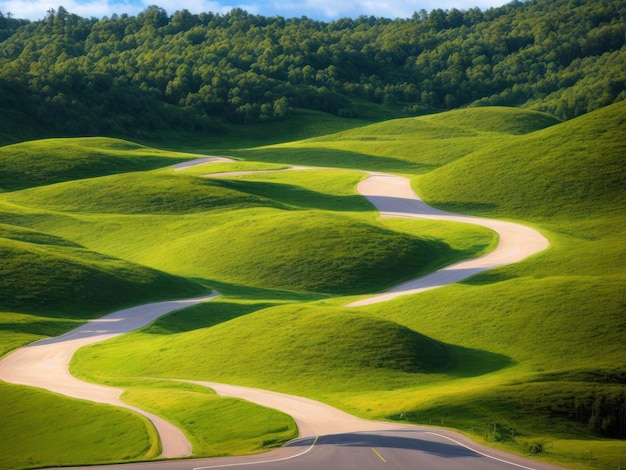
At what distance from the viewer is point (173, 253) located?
84625 millimetres

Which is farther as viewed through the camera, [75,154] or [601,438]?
[75,154]

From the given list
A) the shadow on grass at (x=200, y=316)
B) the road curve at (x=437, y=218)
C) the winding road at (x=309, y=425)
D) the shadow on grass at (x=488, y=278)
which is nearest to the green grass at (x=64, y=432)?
the winding road at (x=309, y=425)

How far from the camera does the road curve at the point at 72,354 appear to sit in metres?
36.1

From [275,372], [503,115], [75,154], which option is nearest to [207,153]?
[75,154]

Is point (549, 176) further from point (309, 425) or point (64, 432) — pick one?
point (64, 432)

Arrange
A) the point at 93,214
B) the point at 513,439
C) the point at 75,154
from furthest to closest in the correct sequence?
1. the point at 75,154
2. the point at 93,214
3. the point at 513,439

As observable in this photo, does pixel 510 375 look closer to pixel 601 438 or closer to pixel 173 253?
pixel 601 438

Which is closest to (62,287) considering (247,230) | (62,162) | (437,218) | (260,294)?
(260,294)

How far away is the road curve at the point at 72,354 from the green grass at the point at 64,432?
1019mm

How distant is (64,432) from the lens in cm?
3638

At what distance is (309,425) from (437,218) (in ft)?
191

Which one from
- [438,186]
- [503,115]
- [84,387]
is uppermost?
[503,115]

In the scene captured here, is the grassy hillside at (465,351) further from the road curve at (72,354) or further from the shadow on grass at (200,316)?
the road curve at (72,354)

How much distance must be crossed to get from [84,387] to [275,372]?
31.1 feet
